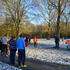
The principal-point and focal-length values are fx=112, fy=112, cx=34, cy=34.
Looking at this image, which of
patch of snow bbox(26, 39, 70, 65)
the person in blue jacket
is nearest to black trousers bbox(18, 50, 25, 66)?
the person in blue jacket

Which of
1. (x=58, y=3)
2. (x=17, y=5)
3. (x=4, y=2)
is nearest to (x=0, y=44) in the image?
(x=17, y=5)

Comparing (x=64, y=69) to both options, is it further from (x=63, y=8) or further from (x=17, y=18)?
(x=63, y=8)

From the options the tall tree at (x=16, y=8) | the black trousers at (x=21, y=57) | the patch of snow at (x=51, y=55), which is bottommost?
the patch of snow at (x=51, y=55)

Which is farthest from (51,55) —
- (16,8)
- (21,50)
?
(16,8)

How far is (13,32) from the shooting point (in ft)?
61.3

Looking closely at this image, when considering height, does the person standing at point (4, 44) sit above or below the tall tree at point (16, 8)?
below

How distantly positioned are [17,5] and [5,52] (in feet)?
26.9

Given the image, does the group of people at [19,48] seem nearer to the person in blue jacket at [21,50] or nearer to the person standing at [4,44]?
the person in blue jacket at [21,50]

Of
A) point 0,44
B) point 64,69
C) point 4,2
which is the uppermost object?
point 4,2

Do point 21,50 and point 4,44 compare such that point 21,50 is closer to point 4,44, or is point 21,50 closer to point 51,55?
point 4,44

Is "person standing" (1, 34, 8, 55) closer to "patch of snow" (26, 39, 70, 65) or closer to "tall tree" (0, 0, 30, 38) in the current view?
"patch of snow" (26, 39, 70, 65)

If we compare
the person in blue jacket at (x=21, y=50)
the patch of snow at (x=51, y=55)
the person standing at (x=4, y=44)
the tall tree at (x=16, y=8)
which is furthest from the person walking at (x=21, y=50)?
the tall tree at (x=16, y=8)

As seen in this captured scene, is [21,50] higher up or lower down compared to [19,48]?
lower down

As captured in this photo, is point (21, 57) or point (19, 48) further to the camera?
point (21, 57)
